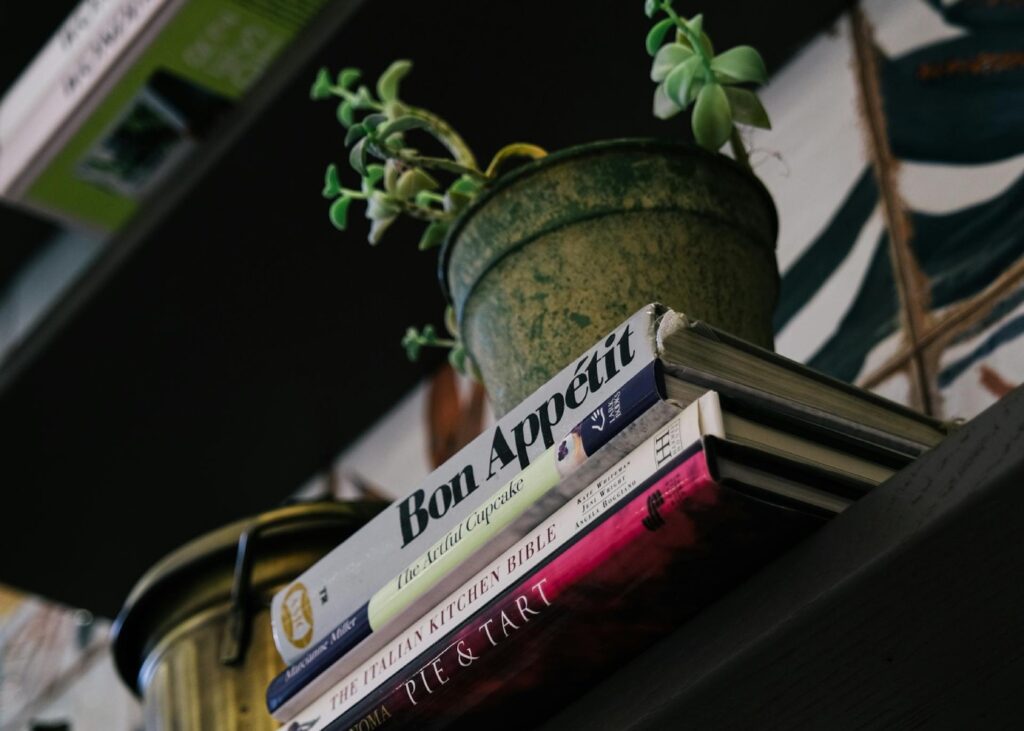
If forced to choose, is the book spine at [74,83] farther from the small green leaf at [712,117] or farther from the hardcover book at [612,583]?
the hardcover book at [612,583]

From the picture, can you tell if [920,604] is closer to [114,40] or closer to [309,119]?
[309,119]

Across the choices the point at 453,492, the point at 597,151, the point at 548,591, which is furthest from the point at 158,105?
the point at 548,591

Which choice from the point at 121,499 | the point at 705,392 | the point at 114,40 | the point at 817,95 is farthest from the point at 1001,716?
the point at 121,499

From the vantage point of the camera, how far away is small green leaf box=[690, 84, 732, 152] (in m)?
1.04

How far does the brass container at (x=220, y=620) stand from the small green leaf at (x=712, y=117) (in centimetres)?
46

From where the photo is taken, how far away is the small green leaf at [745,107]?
3.52 feet

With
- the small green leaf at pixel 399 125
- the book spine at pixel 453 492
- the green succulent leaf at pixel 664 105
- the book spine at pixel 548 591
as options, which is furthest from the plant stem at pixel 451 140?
the book spine at pixel 548 591

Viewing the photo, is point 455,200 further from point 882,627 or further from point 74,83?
point 74,83

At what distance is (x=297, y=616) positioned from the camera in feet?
3.27

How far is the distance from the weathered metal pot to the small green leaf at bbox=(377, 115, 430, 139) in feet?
0.36

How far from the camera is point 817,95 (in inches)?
59.9

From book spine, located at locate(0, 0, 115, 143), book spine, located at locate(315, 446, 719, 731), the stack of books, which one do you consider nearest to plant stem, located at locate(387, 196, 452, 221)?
the stack of books

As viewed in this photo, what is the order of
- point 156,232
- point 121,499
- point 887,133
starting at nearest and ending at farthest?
point 887,133, point 156,232, point 121,499

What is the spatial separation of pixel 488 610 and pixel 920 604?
230mm
